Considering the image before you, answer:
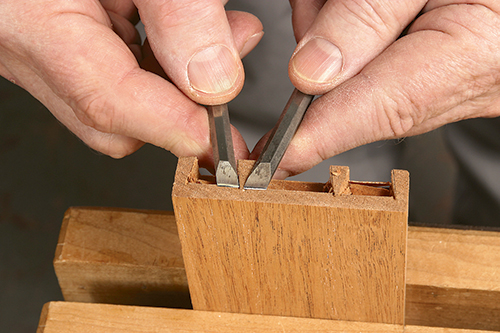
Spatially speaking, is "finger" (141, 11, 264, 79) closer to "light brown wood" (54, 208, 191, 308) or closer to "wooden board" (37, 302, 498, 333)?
"light brown wood" (54, 208, 191, 308)

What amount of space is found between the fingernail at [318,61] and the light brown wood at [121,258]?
327 mm

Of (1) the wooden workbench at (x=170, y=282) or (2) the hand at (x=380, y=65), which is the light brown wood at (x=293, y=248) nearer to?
(1) the wooden workbench at (x=170, y=282)

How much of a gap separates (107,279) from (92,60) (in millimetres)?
362

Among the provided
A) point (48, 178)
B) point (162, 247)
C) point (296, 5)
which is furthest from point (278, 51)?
point (48, 178)

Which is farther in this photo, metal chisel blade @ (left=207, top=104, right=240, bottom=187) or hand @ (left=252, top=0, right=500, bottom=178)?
hand @ (left=252, top=0, right=500, bottom=178)

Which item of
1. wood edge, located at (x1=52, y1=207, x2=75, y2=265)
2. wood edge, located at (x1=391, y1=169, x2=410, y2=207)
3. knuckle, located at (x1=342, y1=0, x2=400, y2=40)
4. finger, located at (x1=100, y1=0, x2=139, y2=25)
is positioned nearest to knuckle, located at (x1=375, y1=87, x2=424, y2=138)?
knuckle, located at (x1=342, y1=0, x2=400, y2=40)

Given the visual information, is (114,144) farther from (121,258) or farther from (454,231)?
(454,231)

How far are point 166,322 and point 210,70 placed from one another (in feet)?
1.26

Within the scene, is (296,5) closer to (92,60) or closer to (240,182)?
(92,60)

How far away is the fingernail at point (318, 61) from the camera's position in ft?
2.48

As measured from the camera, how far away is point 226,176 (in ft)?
1.89

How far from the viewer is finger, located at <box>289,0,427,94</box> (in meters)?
0.76

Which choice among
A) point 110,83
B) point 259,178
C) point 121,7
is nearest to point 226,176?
point 259,178

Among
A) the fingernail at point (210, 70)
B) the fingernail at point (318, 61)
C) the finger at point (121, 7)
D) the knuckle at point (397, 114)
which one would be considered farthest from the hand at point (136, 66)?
the finger at point (121, 7)
